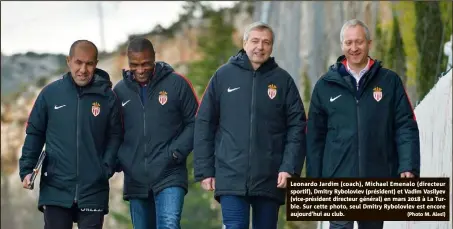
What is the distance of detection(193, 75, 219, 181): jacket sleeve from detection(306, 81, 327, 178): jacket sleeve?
2.03 feet

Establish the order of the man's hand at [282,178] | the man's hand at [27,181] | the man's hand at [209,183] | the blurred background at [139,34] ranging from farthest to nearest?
the blurred background at [139,34]
the man's hand at [27,181]
the man's hand at [209,183]
the man's hand at [282,178]

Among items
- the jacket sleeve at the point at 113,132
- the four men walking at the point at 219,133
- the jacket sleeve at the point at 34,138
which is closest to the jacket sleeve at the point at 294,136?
the four men walking at the point at 219,133

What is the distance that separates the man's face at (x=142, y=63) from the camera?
8.46m

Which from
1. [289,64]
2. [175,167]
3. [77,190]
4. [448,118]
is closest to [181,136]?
[175,167]

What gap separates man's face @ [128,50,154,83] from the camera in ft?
27.8

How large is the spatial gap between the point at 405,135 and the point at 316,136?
0.53 m

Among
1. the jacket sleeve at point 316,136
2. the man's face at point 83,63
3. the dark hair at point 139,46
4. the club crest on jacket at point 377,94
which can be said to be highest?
the dark hair at point 139,46

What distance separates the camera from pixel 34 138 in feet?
27.5

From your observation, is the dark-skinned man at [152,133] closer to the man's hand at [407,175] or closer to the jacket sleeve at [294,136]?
the jacket sleeve at [294,136]

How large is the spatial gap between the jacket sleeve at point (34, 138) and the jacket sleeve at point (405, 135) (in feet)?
7.35

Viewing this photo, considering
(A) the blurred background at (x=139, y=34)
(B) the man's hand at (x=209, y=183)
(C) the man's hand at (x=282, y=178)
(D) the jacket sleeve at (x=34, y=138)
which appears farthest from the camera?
(A) the blurred background at (x=139, y=34)

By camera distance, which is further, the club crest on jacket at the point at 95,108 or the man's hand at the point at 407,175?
the club crest on jacket at the point at 95,108

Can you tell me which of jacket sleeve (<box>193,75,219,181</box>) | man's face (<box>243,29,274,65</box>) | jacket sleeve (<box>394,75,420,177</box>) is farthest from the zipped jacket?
jacket sleeve (<box>394,75,420,177</box>)

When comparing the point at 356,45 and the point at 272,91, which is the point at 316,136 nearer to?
the point at 272,91
